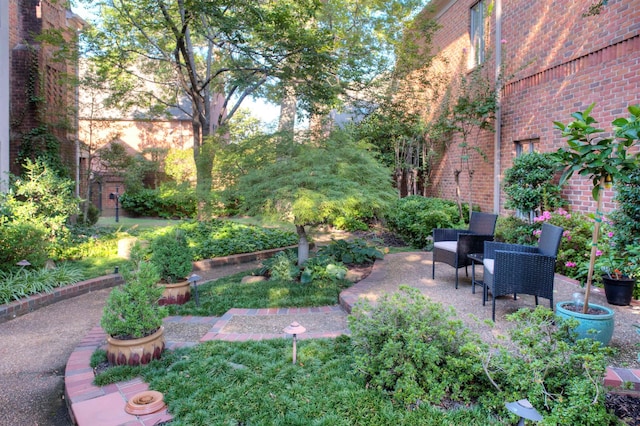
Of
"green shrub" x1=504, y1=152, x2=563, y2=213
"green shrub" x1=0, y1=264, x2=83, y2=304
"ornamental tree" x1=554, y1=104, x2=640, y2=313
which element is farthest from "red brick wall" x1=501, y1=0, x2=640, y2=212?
"green shrub" x1=0, y1=264, x2=83, y2=304

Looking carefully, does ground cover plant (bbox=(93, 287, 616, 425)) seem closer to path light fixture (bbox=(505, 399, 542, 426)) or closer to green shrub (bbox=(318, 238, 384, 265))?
path light fixture (bbox=(505, 399, 542, 426))

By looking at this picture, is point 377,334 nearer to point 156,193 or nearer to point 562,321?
point 562,321

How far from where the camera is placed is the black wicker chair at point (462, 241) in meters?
5.17

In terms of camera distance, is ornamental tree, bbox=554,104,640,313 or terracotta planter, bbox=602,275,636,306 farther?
terracotta planter, bbox=602,275,636,306

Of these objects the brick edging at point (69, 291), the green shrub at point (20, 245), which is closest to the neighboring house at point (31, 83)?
the green shrub at point (20, 245)

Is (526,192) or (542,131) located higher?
(542,131)

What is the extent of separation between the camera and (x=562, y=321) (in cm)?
267

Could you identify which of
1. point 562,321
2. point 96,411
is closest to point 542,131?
point 562,321

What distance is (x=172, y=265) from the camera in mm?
5016

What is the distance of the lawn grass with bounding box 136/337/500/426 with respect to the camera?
2389 millimetres

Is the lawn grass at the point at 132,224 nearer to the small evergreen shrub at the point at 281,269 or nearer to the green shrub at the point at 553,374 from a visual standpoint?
the small evergreen shrub at the point at 281,269

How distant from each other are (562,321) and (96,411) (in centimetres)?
298

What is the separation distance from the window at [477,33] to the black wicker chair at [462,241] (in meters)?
5.21

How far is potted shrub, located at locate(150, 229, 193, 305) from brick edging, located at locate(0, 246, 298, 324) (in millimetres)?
1645
